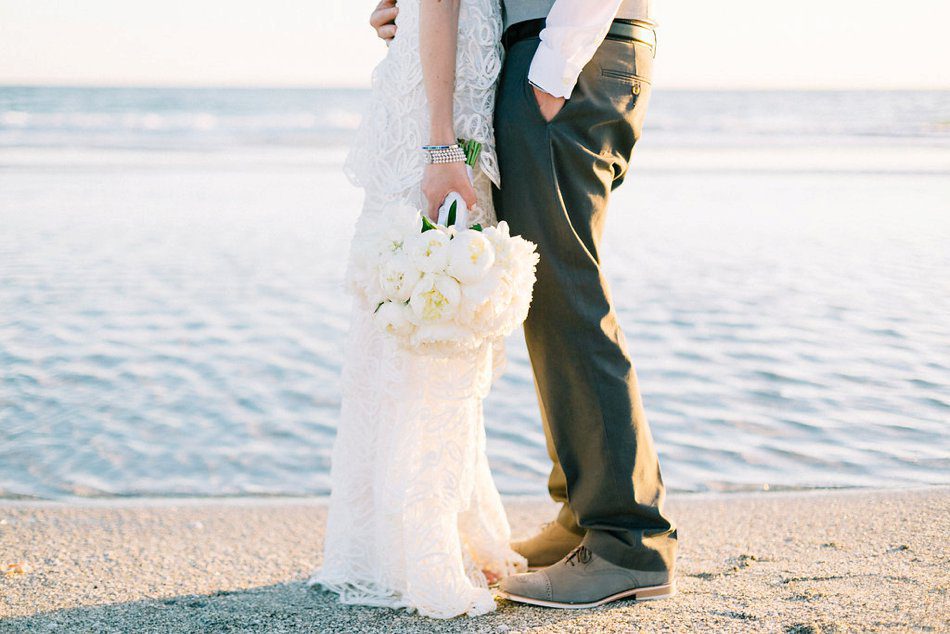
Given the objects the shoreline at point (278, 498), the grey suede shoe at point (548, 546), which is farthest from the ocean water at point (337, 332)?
the grey suede shoe at point (548, 546)

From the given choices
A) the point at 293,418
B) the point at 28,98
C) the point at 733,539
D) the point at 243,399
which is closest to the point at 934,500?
the point at 733,539

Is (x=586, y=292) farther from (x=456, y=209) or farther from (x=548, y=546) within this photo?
(x=548, y=546)

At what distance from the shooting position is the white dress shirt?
1.99 m

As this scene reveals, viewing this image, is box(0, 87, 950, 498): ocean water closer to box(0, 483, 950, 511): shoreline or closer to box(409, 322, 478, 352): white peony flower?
box(0, 483, 950, 511): shoreline

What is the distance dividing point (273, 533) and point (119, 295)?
10.8 feet

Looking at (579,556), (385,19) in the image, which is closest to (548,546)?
(579,556)

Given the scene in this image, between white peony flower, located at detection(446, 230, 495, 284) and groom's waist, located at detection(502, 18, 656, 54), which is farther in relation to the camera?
groom's waist, located at detection(502, 18, 656, 54)

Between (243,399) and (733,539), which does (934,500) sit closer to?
(733,539)

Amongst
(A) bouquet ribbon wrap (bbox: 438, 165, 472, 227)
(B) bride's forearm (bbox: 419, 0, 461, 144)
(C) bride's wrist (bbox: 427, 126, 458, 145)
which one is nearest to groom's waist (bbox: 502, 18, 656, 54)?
(B) bride's forearm (bbox: 419, 0, 461, 144)

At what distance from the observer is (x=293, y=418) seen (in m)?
4.00

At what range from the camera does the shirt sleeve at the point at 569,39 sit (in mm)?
1986

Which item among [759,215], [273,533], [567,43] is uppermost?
[567,43]

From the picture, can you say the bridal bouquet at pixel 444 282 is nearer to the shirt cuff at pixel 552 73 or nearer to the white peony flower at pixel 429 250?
the white peony flower at pixel 429 250

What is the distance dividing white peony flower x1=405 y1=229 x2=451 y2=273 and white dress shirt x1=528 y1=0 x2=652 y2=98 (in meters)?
0.42
